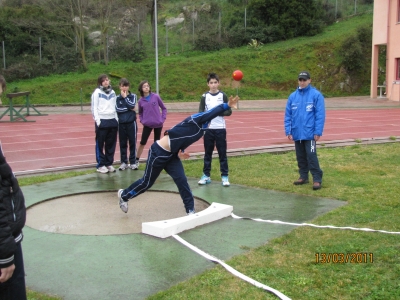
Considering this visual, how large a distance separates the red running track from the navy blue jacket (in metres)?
1.28

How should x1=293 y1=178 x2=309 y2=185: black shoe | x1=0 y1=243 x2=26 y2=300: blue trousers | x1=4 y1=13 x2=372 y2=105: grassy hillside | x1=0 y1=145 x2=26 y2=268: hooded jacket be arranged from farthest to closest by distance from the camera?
x1=4 y1=13 x2=372 y2=105: grassy hillside, x1=293 y1=178 x2=309 y2=185: black shoe, x1=0 y1=243 x2=26 y2=300: blue trousers, x1=0 y1=145 x2=26 y2=268: hooded jacket

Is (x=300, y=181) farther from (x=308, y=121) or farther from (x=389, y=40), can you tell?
(x=389, y=40)

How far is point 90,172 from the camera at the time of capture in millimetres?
10047

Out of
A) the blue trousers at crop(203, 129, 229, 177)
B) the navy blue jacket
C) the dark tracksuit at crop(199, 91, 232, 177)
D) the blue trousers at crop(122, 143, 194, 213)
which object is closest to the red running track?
the navy blue jacket

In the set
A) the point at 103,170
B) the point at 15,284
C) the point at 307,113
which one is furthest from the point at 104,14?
the point at 15,284

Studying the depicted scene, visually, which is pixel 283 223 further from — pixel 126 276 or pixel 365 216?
pixel 126 276

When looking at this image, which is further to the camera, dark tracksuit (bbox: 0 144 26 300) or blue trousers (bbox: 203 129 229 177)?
blue trousers (bbox: 203 129 229 177)

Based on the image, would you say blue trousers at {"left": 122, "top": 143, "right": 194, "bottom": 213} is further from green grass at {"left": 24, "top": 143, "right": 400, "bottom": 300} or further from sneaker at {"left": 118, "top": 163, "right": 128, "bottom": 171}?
sneaker at {"left": 118, "top": 163, "right": 128, "bottom": 171}

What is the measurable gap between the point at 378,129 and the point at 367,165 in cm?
820

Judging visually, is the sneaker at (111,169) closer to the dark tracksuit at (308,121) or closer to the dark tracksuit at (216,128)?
the dark tracksuit at (216,128)

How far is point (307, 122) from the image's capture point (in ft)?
26.8

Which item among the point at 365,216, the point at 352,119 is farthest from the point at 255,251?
the point at 352,119

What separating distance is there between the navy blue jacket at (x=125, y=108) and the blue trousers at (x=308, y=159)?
11.6 ft

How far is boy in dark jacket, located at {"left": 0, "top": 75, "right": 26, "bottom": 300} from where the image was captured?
9.21 ft
